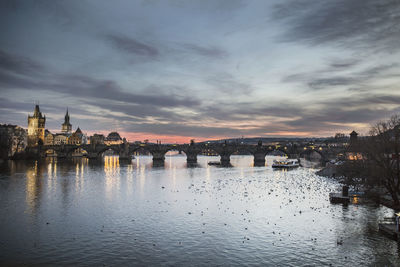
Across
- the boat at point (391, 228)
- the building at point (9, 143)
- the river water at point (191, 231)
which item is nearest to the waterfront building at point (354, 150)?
the river water at point (191, 231)

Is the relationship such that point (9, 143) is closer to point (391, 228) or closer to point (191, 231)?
point (191, 231)

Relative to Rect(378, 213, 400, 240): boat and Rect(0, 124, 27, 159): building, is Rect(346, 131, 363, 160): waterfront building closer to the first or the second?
Rect(378, 213, 400, 240): boat

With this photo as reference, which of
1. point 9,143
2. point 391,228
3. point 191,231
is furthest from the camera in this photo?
point 9,143

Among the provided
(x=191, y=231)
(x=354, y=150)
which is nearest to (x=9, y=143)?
(x=354, y=150)

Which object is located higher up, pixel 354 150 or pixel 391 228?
pixel 354 150

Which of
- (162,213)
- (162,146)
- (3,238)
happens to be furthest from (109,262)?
(162,146)

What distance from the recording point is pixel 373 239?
1184 inches

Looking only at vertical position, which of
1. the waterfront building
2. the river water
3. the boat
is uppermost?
the waterfront building

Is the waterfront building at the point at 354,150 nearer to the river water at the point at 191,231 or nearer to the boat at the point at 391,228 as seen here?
the river water at the point at 191,231

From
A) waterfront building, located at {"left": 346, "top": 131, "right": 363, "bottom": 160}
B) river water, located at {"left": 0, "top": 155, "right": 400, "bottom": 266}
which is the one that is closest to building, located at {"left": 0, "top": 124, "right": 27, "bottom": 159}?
river water, located at {"left": 0, "top": 155, "right": 400, "bottom": 266}

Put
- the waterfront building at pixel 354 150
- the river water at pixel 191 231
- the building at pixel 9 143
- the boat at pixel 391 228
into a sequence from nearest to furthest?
1. the river water at pixel 191 231
2. the boat at pixel 391 228
3. the waterfront building at pixel 354 150
4. the building at pixel 9 143

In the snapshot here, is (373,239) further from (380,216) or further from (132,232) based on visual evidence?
(132,232)

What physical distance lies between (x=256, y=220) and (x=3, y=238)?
2583cm

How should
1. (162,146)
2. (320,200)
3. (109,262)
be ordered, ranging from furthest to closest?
(162,146) < (320,200) < (109,262)
